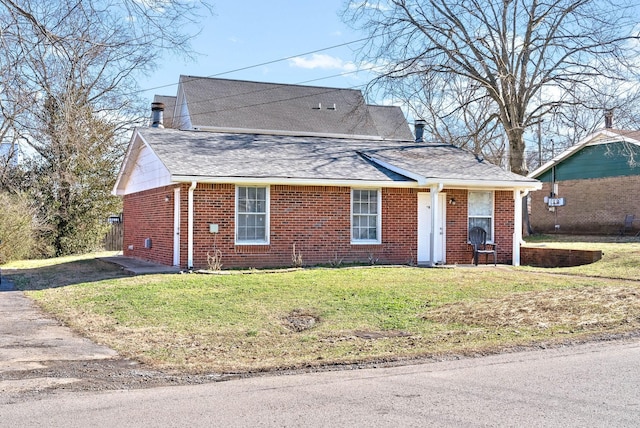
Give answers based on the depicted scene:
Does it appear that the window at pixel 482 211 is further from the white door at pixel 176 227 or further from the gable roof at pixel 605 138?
the gable roof at pixel 605 138

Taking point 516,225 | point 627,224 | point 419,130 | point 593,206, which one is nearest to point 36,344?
point 516,225

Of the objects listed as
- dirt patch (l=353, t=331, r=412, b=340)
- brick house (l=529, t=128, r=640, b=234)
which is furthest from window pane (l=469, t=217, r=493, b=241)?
brick house (l=529, t=128, r=640, b=234)

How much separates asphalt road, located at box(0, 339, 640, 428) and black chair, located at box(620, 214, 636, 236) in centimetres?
2560

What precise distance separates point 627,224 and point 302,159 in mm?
19420

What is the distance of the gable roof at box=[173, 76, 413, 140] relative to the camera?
33688 mm

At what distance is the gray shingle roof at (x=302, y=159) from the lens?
16875 mm

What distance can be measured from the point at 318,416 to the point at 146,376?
2.52 m

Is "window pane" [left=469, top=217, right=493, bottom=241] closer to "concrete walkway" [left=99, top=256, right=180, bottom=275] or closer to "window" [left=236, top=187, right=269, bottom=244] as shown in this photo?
"window" [left=236, top=187, right=269, bottom=244]

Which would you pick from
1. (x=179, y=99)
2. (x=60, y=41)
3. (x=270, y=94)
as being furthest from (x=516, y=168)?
(x=60, y=41)

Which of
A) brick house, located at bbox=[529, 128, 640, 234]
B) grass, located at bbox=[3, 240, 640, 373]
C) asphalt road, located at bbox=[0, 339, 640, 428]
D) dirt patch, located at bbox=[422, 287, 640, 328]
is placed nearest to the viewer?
asphalt road, located at bbox=[0, 339, 640, 428]

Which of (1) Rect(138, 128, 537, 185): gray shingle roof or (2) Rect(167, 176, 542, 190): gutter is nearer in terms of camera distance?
(2) Rect(167, 176, 542, 190): gutter

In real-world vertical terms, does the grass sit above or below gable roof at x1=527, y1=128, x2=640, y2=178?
below

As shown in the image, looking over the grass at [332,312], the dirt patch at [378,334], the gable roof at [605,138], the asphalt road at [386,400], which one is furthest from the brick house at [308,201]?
the gable roof at [605,138]

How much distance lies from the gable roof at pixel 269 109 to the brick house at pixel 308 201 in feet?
A: 39.0
